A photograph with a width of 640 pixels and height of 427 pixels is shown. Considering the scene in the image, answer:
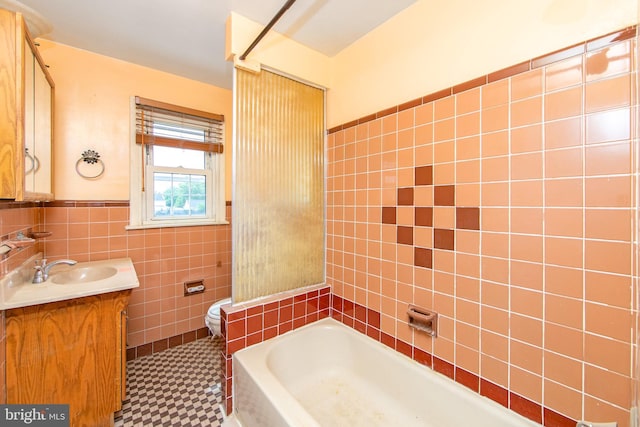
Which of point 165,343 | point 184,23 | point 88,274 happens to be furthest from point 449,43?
point 165,343

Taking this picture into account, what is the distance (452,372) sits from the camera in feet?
4.11

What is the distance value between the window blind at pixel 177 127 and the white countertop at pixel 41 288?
115 centimetres

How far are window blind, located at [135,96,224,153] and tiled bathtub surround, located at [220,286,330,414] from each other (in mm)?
1569

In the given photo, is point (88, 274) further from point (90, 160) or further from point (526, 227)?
point (526, 227)

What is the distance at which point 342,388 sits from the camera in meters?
1.57

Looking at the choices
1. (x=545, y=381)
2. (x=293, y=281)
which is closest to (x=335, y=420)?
(x=293, y=281)

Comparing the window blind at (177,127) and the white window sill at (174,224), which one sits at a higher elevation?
the window blind at (177,127)

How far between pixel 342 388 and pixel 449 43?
202cm

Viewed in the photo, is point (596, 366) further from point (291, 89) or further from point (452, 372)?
point (291, 89)

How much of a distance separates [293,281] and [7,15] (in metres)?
1.95

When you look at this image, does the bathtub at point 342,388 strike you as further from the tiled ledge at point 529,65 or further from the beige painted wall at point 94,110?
the beige painted wall at point 94,110

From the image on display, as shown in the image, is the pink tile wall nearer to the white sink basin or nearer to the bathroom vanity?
the white sink basin

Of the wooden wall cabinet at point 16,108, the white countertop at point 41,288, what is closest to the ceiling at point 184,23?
the wooden wall cabinet at point 16,108

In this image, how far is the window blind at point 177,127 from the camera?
83.5 inches
